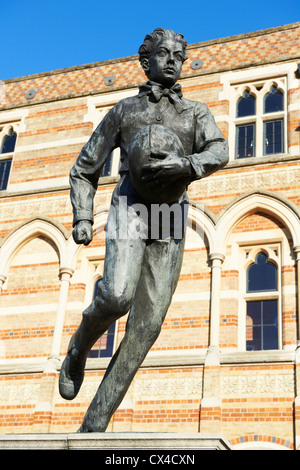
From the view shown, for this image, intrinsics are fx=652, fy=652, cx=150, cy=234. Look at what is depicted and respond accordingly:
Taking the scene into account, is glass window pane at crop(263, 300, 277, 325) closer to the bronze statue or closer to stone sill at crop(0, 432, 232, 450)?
the bronze statue

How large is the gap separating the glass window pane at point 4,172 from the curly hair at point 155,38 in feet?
35.6

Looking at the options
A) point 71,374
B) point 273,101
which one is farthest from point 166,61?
point 273,101

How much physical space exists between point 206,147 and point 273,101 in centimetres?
982

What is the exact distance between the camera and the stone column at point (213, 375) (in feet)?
32.7

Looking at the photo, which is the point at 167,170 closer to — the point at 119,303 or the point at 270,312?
the point at 119,303

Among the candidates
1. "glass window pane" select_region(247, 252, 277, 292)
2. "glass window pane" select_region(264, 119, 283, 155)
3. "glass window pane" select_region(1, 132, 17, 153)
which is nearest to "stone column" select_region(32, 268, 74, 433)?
"glass window pane" select_region(247, 252, 277, 292)

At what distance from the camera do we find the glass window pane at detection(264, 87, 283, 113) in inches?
504

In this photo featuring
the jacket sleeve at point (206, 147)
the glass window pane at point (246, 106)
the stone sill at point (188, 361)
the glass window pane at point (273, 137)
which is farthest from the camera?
the glass window pane at point (246, 106)

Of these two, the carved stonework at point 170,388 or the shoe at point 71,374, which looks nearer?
the shoe at point 71,374

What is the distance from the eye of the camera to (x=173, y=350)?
35.3ft

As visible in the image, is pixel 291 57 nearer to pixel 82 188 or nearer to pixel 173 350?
pixel 173 350

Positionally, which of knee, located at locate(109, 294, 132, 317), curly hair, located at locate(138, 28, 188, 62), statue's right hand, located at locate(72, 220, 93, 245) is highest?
curly hair, located at locate(138, 28, 188, 62)

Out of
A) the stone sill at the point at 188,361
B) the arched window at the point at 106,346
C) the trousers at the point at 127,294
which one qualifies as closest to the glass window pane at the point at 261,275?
the stone sill at the point at 188,361

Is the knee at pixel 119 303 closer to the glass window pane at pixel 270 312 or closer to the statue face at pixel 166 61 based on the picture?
the statue face at pixel 166 61
